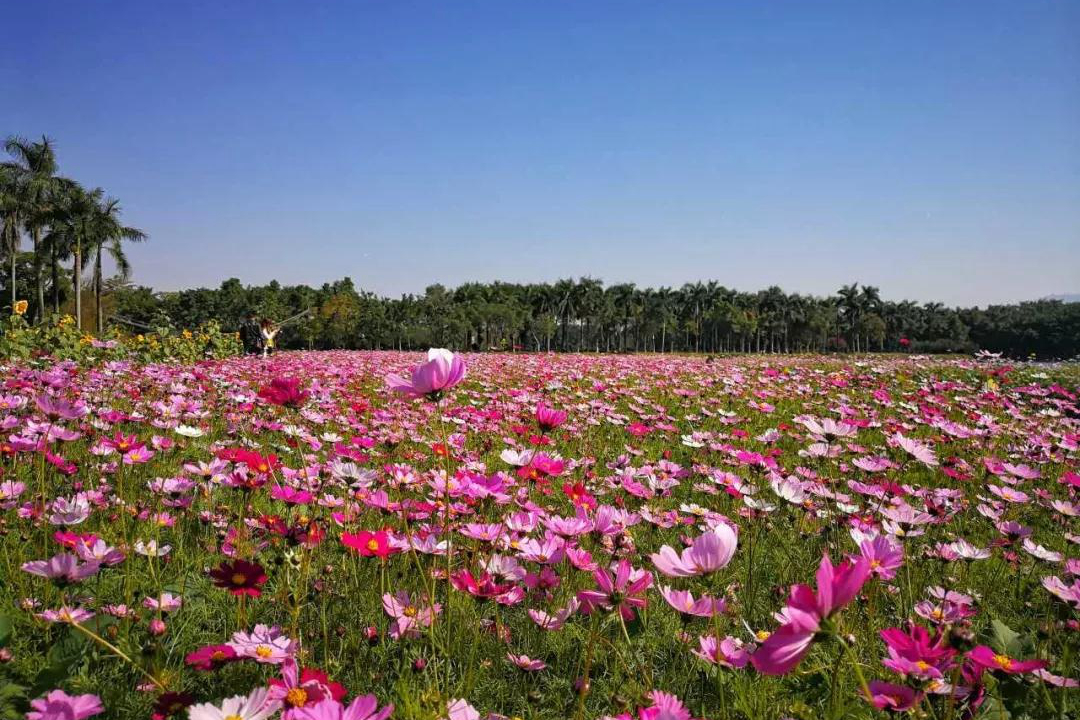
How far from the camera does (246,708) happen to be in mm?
911

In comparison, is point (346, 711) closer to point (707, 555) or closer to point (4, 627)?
point (707, 555)

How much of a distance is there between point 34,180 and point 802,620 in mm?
46282

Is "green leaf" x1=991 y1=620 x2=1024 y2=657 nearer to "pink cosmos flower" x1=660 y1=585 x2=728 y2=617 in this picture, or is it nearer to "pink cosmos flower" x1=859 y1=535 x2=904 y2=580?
"pink cosmos flower" x1=859 y1=535 x2=904 y2=580

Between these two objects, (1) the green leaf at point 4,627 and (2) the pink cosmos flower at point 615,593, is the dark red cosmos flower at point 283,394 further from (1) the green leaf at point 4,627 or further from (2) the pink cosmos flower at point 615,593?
(2) the pink cosmos flower at point 615,593

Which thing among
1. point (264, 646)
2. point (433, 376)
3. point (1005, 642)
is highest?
point (433, 376)

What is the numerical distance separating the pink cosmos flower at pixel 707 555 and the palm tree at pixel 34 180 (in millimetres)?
44738

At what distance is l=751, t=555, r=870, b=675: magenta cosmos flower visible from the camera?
2.06 feet

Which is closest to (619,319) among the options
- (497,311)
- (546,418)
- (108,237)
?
(497,311)

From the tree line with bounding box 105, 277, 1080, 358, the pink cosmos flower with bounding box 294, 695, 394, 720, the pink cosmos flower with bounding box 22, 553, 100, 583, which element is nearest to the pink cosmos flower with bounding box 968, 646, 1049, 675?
the pink cosmos flower with bounding box 294, 695, 394, 720

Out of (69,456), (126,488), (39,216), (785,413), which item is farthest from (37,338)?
(39,216)

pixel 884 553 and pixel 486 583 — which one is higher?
pixel 884 553

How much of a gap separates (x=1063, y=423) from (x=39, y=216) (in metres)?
46.4

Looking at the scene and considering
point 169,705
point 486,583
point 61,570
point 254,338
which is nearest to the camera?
point 169,705

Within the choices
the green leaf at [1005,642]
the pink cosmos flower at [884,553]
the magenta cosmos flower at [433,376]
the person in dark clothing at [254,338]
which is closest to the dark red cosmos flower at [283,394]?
the magenta cosmos flower at [433,376]
